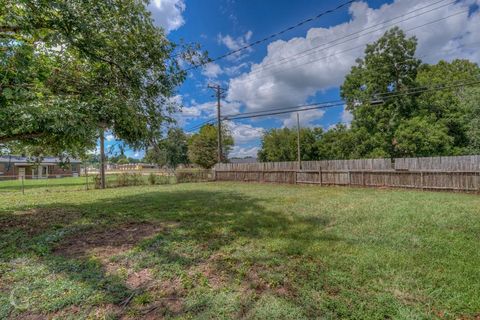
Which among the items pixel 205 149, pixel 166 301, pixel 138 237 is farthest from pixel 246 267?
pixel 205 149

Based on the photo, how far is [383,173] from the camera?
37.6 feet

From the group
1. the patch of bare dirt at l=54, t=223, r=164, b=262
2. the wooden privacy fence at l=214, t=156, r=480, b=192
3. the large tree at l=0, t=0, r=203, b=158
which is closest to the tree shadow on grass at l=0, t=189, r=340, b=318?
the patch of bare dirt at l=54, t=223, r=164, b=262

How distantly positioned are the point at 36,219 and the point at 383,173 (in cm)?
1238

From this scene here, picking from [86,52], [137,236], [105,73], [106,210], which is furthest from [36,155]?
[137,236]

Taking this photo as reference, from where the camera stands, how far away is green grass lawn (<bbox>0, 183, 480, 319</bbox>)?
7.82 ft

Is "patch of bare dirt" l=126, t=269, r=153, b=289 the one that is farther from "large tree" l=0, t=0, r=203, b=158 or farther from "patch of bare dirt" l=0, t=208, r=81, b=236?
"patch of bare dirt" l=0, t=208, r=81, b=236

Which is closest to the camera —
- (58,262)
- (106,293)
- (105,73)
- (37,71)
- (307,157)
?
(106,293)

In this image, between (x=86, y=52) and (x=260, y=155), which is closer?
(x=86, y=52)

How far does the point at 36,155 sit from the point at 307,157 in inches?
1028

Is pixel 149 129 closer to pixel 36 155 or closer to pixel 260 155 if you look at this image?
pixel 36 155

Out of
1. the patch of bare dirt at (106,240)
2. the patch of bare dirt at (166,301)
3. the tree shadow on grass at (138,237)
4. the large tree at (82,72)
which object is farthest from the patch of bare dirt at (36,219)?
the patch of bare dirt at (166,301)

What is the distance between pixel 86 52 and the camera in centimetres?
477

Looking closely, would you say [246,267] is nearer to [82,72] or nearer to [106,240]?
[106,240]

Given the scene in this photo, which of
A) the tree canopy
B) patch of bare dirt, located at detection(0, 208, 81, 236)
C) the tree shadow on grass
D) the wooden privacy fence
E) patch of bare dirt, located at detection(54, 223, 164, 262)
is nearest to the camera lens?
the tree shadow on grass
